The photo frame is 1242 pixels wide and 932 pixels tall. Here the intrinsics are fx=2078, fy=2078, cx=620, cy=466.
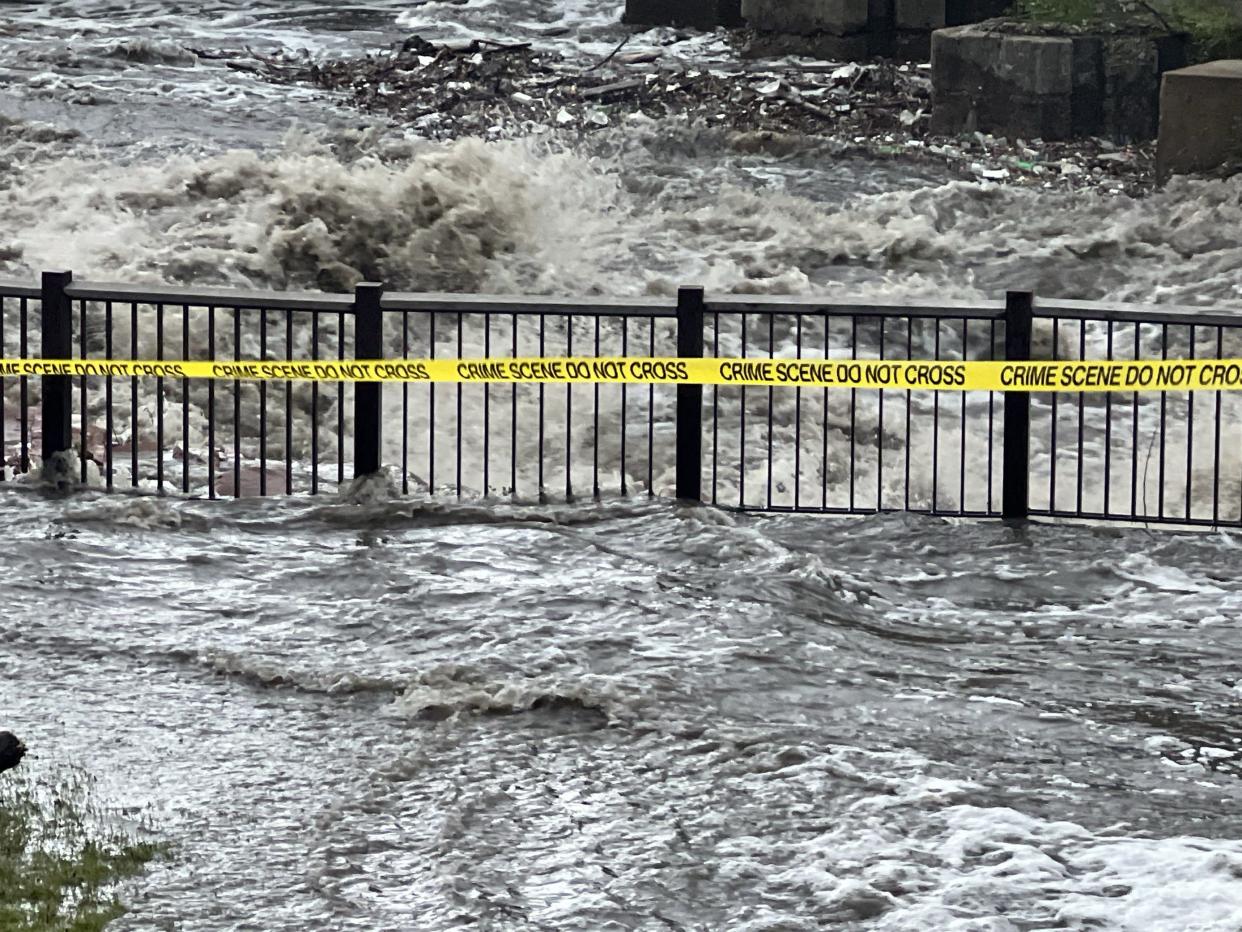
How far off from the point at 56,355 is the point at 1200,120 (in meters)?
14.9

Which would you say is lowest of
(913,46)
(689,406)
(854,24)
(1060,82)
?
(689,406)

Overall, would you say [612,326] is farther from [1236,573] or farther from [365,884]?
[365,884]

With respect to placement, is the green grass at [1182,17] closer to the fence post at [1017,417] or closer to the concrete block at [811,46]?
the concrete block at [811,46]

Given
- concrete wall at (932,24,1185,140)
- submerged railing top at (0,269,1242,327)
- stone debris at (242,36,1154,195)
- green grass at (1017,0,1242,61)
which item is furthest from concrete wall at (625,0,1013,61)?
submerged railing top at (0,269,1242,327)

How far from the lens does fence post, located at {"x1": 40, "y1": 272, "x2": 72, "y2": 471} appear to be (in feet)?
37.9

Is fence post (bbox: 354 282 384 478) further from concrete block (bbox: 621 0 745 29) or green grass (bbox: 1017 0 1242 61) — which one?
concrete block (bbox: 621 0 745 29)

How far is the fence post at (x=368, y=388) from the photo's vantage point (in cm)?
1130

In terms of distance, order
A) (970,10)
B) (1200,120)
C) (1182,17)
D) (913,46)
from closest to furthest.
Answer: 1. (1200,120)
2. (1182,17)
3. (970,10)
4. (913,46)

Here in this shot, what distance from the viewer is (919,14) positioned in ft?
101

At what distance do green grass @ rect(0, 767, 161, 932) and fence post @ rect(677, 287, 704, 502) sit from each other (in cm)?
473

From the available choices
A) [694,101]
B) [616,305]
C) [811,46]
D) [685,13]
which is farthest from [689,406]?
[685,13]

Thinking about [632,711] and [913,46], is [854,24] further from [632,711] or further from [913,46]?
[632,711]

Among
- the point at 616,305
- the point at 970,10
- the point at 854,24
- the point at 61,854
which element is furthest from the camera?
the point at 854,24

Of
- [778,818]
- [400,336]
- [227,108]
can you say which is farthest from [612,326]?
[227,108]
